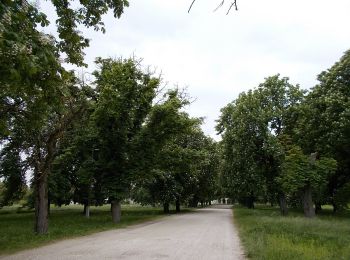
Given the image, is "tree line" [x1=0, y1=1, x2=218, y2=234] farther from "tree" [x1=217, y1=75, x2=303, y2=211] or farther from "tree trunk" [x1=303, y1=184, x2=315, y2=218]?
"tree trunk" [x1=303, y1=184, x2=315, y2=218]

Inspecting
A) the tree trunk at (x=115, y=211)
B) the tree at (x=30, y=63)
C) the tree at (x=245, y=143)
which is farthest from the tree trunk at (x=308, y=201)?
the tree at (x=30, y=63)

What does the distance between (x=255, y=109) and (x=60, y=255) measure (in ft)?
90.8

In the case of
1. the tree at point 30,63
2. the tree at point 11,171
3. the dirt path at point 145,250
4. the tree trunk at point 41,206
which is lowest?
the dirt path at point 145,250

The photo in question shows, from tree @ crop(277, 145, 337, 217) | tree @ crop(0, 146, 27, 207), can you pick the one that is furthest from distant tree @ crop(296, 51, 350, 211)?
tree @ crop(0, 146, 27, 207)

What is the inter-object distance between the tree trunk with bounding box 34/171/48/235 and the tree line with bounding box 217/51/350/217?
56.6 ft

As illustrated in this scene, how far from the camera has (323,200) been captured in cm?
4259

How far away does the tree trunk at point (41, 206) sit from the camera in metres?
20.3

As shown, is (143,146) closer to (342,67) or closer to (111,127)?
(111,127)

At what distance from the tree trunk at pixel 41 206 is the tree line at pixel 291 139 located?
17263 mm

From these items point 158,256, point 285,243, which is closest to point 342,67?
point 285,243

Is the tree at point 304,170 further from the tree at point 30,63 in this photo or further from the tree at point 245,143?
the tree at point 30,63

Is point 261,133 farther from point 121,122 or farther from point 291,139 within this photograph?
point 121,122

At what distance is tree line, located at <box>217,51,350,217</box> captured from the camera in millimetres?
30641

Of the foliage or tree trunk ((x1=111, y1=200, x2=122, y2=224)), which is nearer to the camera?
the foliage
